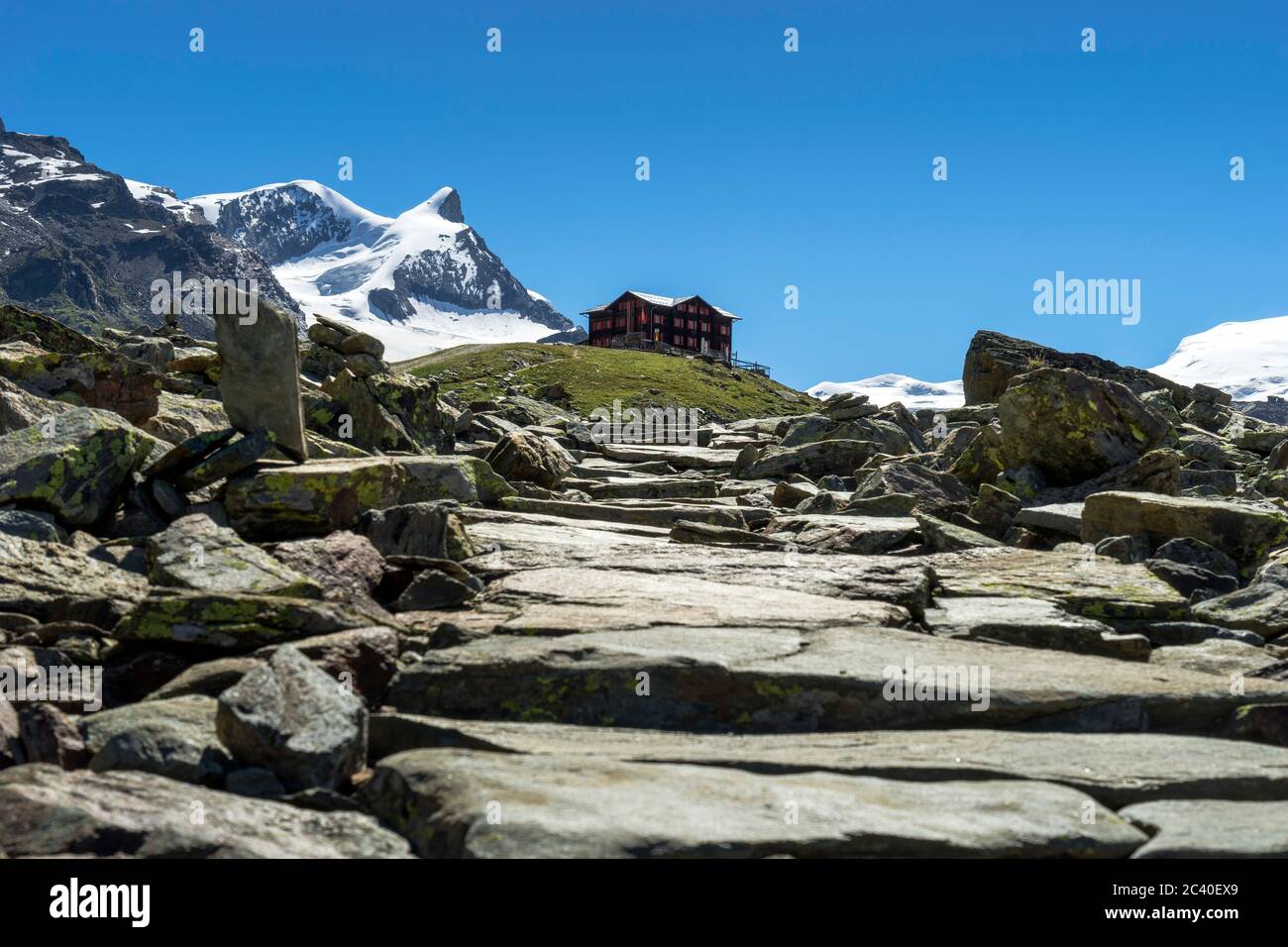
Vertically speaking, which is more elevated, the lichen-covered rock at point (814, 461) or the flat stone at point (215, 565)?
the lichen-covered rock at point (814, 461)

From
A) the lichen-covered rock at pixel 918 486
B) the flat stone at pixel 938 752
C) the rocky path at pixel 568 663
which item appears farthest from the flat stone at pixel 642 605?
the lichen-covered rock at pixel 918 486

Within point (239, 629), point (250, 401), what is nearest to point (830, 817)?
point (239, 629)

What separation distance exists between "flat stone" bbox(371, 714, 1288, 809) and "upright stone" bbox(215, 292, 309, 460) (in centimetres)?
998

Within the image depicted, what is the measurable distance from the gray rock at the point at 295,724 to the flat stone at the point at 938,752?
3.15 feet

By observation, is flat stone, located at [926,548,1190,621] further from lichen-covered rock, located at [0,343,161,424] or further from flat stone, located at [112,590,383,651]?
lichen-covered rock, located at [0,343,161,424]

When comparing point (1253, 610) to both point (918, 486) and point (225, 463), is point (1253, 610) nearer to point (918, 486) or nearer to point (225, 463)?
point (918, 486)

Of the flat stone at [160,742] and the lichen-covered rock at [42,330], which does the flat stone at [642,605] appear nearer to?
the flat stone at [160,742]

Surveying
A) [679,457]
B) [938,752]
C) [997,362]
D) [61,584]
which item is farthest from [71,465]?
[997,362]

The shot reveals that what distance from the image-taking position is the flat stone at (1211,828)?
789 centimetres

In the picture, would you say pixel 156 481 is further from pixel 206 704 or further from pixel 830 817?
pixel 830 817

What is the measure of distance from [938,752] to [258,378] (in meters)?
13.8
